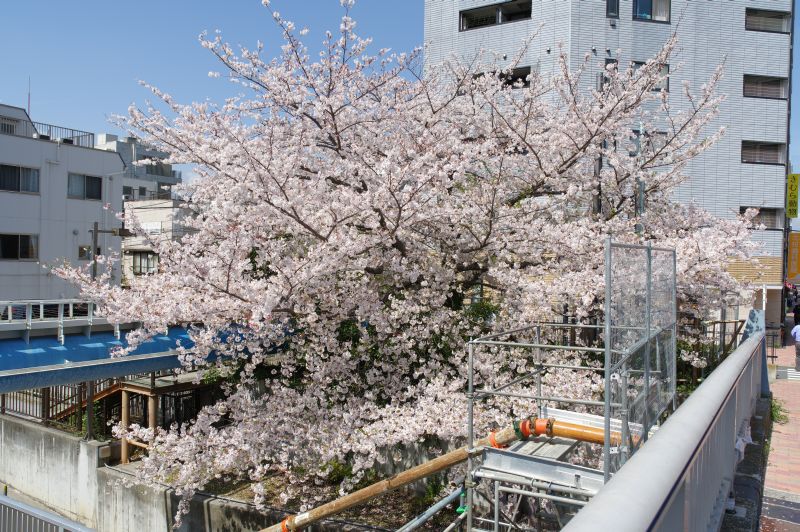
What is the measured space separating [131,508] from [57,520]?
22.9ft

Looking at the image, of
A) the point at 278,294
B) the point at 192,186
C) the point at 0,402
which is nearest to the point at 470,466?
the point at 278,294

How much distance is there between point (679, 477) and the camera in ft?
7.20

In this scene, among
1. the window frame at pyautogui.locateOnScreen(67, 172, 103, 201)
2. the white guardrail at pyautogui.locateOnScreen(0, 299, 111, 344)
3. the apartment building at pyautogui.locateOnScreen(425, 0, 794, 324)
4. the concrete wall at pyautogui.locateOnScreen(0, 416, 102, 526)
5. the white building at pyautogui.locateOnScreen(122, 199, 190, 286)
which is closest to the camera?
the white guardrail at pyautogui.locateOnScreen(0, 299, 111, 344)

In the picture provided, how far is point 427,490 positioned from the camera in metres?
10.5

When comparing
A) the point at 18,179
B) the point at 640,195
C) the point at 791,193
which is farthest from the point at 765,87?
the point at 18,179

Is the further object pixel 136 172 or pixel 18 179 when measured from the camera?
pixel 136 172

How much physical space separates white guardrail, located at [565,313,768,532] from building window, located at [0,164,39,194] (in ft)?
89.2

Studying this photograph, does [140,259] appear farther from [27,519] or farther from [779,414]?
[779,414]

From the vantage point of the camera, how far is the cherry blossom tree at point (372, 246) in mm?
8477

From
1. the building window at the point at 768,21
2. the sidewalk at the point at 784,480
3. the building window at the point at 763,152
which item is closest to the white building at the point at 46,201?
the sidewalk at the point at 784,480

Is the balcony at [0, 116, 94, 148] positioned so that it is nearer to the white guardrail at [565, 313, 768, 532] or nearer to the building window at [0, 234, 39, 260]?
the building window at [0, 234, 39, 260]

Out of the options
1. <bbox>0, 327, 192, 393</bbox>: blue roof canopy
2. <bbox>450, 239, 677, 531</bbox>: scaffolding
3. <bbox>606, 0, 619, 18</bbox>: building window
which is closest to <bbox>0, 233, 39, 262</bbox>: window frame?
<bbox>0, 327, 192, 393</bbox>: blue roof canopy

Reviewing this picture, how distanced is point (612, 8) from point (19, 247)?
85.3 feet

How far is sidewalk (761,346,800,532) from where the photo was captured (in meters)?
4.88
